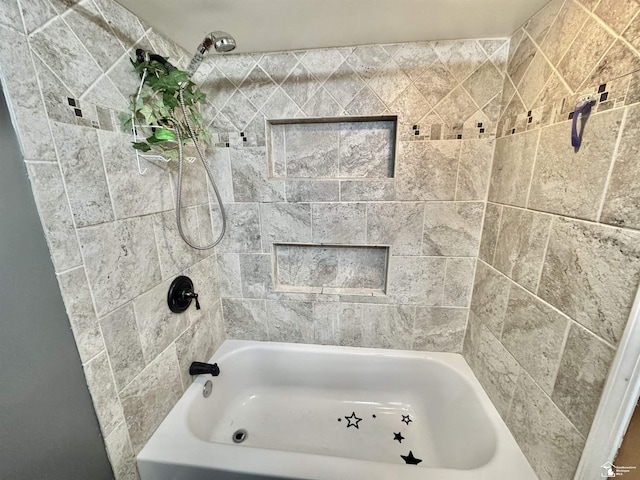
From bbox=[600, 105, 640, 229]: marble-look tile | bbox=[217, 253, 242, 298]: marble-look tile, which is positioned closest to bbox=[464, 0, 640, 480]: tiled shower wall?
bbox=[600, 105, 640, 229]: marble-look tile

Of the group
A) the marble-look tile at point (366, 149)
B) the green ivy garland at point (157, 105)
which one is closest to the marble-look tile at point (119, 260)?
the green ivy garland at point (157, 105)

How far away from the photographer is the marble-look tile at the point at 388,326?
1409 millimetres

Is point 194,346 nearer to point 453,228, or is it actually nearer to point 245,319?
point 245,319

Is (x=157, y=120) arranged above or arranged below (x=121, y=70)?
below

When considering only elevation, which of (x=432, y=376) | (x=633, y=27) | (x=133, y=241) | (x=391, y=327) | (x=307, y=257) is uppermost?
(x=633, y=27)

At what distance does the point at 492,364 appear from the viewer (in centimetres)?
112

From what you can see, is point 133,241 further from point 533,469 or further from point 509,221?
point 533,469

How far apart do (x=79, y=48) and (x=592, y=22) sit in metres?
1.50

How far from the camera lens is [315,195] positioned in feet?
4.30

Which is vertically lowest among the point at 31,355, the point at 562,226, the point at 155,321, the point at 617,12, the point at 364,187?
the point at 155,321

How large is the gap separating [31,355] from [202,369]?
0.76m

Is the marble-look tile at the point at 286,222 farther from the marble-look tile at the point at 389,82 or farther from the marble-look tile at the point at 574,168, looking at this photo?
the marble-look tile at the point at 574,168

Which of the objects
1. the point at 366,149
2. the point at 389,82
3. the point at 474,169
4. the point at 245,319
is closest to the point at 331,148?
the point at 366,149

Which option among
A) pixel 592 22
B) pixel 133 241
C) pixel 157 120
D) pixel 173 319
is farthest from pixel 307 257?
pixel 592 22
